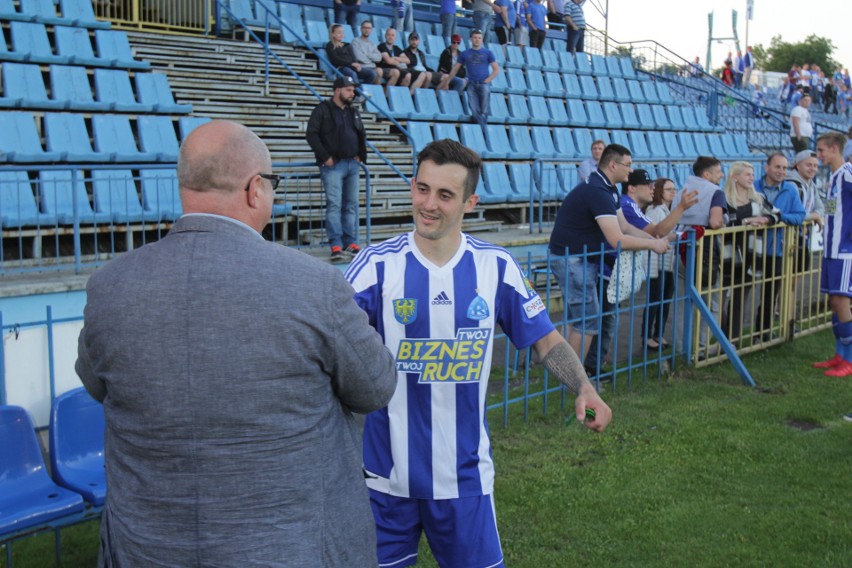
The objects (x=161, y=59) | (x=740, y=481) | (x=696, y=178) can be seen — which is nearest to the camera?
(x=740, y=481)

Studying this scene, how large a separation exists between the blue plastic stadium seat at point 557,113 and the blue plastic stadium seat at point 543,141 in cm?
62

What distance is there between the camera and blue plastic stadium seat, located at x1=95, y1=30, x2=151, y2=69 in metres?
11.1

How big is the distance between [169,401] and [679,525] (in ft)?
11.2

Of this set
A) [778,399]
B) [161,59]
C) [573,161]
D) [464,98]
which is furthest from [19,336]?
[464,98]

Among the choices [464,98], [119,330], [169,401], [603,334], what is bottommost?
[603,334]

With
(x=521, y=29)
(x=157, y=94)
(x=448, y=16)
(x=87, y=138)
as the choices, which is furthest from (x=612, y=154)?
(x=521, y=29)

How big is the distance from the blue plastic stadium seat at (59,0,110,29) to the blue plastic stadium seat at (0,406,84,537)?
338 inches

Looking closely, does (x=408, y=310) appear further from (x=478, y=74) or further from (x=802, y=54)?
(x=802, y=54)

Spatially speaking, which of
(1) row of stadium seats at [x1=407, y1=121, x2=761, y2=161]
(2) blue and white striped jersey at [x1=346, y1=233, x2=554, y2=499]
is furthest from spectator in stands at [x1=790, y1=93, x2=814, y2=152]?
(2) blue and white striped jersey at [x1=346, y1=233, x2=554, y2=499]

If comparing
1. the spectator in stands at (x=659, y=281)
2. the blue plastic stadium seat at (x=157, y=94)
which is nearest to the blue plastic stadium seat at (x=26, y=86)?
the blue plastic stadium seat at (x=157, y=94)

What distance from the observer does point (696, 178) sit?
27.1 feet

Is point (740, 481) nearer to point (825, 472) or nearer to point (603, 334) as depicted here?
point (825, 472)

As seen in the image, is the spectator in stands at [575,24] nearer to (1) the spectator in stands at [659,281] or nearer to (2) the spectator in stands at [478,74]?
(2) the spectator in stands at [478,74]

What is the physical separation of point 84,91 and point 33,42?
1065 millimetres
